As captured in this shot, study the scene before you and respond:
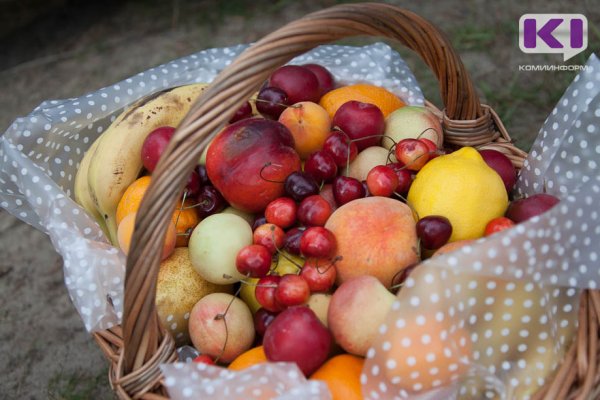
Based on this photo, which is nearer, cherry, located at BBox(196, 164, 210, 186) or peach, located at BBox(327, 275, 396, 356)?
peach, located at BBox(327, 275, 396, 356)

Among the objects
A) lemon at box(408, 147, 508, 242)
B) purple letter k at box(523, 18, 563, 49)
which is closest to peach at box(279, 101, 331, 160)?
lemon at box(408, 147, 508, 242)

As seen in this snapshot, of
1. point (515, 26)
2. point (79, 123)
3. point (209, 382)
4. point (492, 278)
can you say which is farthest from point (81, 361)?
point (515, 26)

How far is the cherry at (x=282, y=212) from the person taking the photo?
1.08 meters

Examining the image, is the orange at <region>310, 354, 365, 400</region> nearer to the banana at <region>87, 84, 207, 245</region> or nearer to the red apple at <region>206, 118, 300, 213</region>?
the red apple at <region>206, 118, 300, 213</region>

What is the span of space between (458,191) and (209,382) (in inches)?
19.1

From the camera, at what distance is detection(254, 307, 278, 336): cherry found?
3.30 ft

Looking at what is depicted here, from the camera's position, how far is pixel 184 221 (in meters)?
1.17

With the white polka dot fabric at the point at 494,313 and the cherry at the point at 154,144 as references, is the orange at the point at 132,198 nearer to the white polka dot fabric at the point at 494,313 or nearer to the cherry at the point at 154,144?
the cherry at the point at 154,144

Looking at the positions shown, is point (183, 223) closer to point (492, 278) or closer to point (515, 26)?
point (492, 278)

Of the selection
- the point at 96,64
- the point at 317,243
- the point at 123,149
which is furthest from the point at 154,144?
the point at 96,64

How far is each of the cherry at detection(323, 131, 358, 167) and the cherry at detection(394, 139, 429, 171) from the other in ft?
0.30

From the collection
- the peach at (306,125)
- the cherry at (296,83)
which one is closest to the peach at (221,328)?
the peach at (306,125)

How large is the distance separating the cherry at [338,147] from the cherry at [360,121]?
0.04 meters

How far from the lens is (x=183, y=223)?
1.17 m
